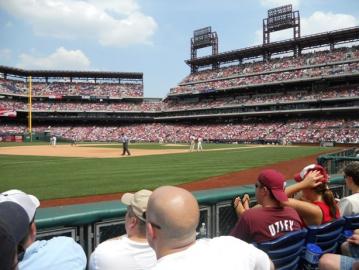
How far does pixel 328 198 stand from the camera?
183 inches

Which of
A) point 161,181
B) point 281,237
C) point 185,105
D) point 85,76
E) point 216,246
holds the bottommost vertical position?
point 161,181

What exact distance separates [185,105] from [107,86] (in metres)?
21.7

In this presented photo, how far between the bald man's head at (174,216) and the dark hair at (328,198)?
2994mm

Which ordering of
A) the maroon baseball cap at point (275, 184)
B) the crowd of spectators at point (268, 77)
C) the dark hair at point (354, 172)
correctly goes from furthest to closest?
the crowd of spectators at point (268, 77) → the dark hair at point (354, 172) → the maroon baseball cap at point (275, 184)

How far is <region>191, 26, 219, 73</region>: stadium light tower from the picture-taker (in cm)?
8631

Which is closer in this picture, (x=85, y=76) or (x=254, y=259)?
(x=254, y=259)

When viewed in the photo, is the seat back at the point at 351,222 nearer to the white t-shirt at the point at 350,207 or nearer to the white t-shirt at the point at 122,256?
the white t-shirt at the point at 350,207

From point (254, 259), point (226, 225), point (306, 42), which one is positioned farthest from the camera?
point (306, 42)

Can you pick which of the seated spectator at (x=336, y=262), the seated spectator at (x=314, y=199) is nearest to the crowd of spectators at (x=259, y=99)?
the seated spectator at (x=314, y=199)

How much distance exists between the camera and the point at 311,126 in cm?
6116

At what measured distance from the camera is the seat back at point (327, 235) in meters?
3.90

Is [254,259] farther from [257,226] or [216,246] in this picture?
[257,226]

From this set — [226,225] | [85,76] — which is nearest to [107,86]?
[85,76]

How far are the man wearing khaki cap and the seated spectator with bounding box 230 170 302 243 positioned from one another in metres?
1.03
